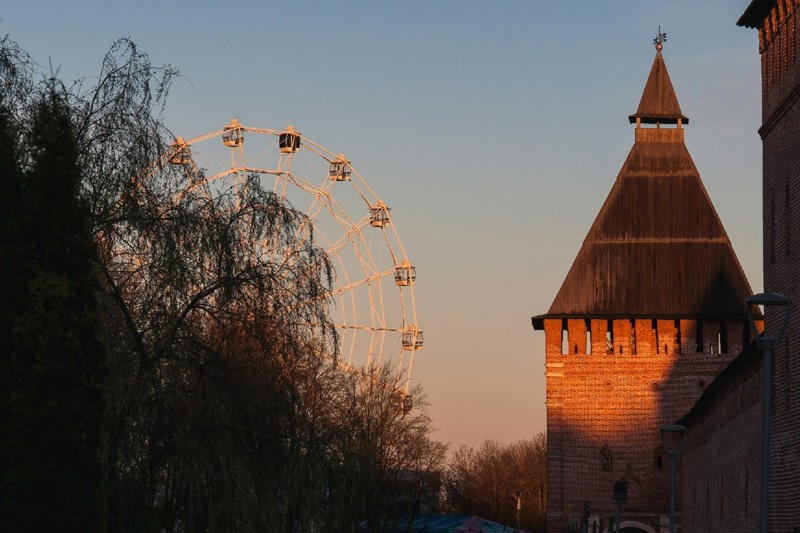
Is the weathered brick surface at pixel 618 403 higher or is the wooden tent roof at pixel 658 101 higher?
the wooden tent roof at pixel 658 101

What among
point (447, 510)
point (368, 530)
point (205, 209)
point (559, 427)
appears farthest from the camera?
point (447, 510)

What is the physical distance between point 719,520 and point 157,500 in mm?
24789

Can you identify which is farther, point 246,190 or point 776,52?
point 776,52

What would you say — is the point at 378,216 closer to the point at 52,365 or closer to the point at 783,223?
the point at 783,223

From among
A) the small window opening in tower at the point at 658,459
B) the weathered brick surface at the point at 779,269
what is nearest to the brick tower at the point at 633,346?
the small window opening in tower at the point at 658,459

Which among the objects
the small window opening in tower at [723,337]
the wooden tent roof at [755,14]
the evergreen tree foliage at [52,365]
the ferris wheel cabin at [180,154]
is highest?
the wooden tent roof at [755,14]

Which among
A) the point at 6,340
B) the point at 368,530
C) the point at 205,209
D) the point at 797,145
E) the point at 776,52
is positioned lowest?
the point at 368,530

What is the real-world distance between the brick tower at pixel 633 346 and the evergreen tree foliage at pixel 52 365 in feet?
143

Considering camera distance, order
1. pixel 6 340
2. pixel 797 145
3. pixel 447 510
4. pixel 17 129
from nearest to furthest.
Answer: pixel 6 340 → pixel 17 129 → pixel 797 145 → pixel 447 510

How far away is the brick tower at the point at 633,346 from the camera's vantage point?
2260 inches

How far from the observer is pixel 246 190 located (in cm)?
1956

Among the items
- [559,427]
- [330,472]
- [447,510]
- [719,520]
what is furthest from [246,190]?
[447,510]

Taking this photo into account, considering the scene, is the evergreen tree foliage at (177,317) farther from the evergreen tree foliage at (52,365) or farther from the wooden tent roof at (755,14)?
the wooden tent roof at (755,14)

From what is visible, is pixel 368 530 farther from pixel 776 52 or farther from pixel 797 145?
pixel 776 52
